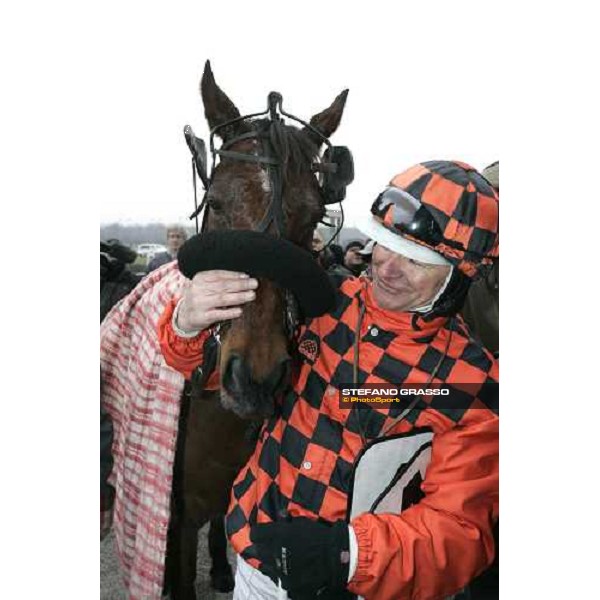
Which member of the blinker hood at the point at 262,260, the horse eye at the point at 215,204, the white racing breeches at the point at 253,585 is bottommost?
the white racing breeches at the point at 253,585

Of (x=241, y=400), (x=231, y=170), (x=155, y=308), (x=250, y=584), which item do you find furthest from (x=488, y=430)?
(x=155, y=308)

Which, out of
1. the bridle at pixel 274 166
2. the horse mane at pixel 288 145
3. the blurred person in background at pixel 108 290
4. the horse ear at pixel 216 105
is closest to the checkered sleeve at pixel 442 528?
the bridle at pixel 274 166

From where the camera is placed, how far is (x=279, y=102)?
1.50 m

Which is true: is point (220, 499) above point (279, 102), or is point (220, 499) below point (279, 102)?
below

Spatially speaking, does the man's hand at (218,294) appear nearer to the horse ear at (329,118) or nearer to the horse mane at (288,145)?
the horse mane at (288,145)

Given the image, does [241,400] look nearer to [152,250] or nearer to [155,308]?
[155,308]

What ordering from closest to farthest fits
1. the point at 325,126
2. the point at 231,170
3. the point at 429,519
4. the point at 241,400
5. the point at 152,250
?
the point at 429,519 → the point at 241,400 → the point at 231,170 → the point at 325,126 → the point at 152,250

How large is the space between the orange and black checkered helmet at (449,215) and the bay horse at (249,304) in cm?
32

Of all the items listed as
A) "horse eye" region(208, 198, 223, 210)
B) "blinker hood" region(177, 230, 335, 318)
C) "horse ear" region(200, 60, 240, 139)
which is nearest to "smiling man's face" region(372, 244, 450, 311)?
"blinker hood" region(177, 230, 335, 318)

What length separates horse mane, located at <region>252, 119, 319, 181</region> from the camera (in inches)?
56.9

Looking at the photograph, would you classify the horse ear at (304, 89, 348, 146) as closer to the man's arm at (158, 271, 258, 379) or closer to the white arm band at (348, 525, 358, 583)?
the man's arm at (158, 271, 258, 379)

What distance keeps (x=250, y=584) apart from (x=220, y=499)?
2.38ft


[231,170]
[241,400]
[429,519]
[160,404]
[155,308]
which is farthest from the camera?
[155,308]

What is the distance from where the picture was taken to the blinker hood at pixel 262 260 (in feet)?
3.76
